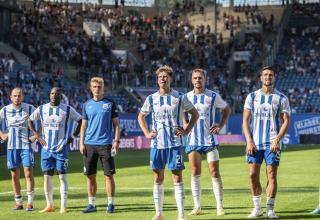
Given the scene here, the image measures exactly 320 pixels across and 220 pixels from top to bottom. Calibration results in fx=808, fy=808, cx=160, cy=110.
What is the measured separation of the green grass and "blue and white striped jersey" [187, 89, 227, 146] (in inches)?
51.1

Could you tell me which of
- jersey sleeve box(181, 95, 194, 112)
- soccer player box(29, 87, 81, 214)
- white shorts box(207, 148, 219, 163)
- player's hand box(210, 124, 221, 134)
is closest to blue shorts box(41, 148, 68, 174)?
soccer player box(29, 87, 81, 214)

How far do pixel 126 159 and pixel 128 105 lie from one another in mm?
17898

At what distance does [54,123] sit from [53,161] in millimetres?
730

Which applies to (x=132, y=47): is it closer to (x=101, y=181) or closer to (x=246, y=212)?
(x=101, y=181)

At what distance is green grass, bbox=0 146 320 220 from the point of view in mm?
14531

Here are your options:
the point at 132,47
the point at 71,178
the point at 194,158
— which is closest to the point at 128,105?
the point at 132,47

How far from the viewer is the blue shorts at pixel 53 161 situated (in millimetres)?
15274

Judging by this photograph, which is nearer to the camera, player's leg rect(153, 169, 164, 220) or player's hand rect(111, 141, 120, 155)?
player's leg rect(153, 169, 164, 220)

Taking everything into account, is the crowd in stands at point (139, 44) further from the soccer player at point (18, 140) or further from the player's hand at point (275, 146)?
the player's hand at point (275, 146)

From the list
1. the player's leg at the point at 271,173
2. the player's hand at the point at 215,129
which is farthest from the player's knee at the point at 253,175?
the player's hand at the point at 215,129

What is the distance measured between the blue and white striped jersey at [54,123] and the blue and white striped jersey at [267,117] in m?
3.89

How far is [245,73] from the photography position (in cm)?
6219

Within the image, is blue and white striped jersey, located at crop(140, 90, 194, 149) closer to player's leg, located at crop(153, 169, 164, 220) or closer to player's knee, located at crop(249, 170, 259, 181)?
player's leg, located at crop(153, 169, 164, 220)

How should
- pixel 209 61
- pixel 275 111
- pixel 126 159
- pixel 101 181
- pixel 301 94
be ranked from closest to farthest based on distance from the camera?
pixel 275 111
pixel 101 181
pixel 126 159
pixel 301 94
pixel 209 61
